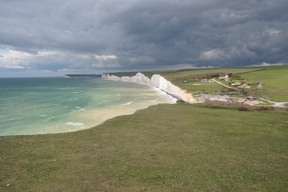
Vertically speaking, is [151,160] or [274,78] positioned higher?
[274,78]

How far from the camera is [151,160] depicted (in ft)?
59.3

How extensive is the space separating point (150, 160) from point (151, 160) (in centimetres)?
9

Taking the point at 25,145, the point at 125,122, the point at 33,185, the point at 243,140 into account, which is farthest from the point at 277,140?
the point at 25,145

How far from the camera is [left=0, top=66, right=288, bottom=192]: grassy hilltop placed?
13.8m

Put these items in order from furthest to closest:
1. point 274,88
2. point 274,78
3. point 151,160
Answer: point 274,78, point 274,88, point 151,160

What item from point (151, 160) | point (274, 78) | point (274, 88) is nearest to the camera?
point (151, 160)

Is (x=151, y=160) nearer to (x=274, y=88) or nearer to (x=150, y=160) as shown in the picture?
(x=150, y=160)

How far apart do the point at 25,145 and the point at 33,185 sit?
10.8 meters

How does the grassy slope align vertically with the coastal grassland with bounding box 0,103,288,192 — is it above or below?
above

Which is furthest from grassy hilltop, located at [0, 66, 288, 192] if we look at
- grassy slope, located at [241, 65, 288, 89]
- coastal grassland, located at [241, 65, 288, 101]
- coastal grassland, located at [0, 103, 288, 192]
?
grassy slope, located at [241, 65, 288, 89]

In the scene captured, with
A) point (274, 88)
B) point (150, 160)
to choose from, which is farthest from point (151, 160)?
point (274, 88)

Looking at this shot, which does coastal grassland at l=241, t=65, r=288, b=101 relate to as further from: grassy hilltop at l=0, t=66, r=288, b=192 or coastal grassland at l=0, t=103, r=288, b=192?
grassy hilltop at l=0, t=66, r=288, b=192

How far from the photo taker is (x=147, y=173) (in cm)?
1553

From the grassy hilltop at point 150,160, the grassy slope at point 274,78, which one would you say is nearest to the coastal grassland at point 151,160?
the grassy hilltop at point 150,160
